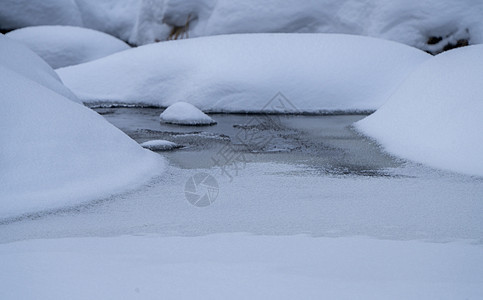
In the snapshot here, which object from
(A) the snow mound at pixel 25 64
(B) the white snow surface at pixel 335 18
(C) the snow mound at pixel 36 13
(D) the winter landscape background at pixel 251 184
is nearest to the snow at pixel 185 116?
(D) the winter landscape background at pixel 251 184

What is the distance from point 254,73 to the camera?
699cm

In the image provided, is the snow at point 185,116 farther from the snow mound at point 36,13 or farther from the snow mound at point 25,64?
the snow mound at point 36,13

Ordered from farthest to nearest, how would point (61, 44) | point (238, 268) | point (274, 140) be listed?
point (61, 44), point (274, 140), point (238, 268)

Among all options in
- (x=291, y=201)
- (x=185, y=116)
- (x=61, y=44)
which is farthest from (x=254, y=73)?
(x=61, y=44)

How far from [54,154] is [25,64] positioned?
1.69 meters

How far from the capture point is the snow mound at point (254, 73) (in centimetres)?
681

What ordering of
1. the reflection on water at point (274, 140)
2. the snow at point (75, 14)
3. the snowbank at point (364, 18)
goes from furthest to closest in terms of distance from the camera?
1. the snow at point (75, 14)
2. the snowbank at point (364, 18)
3. the reflection on water at point (274, 140)

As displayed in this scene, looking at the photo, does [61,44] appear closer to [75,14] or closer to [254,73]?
[75,14]

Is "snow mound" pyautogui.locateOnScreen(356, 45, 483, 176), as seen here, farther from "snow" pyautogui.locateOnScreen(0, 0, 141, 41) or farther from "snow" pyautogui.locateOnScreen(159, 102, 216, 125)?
"snow" pyautogui.locateOnScreen(0, 0, 141, 41)

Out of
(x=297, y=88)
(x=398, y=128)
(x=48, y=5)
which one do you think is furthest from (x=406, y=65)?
(x=48, y=5)

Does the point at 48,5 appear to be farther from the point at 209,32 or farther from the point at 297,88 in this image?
the point at 297,88

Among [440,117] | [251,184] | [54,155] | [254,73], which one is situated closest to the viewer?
[54,155]

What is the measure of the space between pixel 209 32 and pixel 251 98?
268 centimetres

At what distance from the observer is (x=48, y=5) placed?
12.7m
